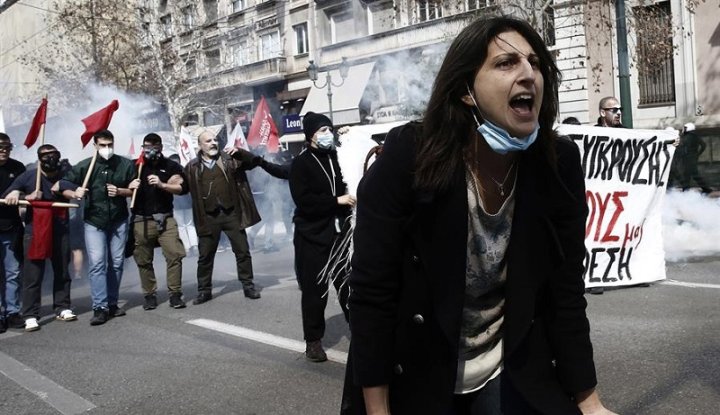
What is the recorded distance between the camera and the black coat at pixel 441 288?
1.97 m

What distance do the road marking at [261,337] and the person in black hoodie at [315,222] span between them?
0.62 feet

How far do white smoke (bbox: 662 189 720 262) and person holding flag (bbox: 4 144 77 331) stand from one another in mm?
6737

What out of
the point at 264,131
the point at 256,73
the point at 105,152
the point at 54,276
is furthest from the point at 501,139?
the point at 256,73

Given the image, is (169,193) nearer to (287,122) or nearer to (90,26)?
(90,26)

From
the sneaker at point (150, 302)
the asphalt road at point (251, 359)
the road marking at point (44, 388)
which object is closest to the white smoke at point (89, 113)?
the sneaker at point (150, 302)

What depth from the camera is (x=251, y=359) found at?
5824 millimetres

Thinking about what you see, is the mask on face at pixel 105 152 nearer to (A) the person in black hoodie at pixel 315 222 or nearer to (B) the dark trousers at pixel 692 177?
(A) the person in black hoodie at pixel 315 222

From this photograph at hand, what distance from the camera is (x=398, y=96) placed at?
19234mm

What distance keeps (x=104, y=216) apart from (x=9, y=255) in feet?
3.05

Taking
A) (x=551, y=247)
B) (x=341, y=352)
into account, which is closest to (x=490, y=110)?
(x=551, y=247)

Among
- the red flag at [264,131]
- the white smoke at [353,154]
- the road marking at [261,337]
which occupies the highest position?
the red flag at [264,131]

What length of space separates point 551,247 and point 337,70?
2819 centimetres

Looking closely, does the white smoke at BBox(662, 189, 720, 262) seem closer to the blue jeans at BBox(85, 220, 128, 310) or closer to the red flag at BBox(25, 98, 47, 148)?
the blue jeans at BBox(85, 220, 128, 310)

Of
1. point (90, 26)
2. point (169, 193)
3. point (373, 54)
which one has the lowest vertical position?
point (169, 193)
